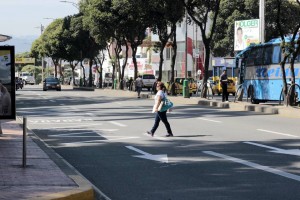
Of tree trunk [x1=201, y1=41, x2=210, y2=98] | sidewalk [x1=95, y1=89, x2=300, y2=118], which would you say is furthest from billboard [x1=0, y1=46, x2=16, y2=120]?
tree trunk [x1=201, y1=41, x2=210, y2=98]

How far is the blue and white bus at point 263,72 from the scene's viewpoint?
102 ft

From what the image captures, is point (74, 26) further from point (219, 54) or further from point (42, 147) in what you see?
point (42, 147)

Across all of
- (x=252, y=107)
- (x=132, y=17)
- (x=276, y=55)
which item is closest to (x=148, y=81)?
(x=132, y=17)

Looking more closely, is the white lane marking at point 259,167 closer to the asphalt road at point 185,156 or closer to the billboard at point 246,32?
the asphalt road at point 185,156

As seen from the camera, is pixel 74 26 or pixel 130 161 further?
pixel 74 26

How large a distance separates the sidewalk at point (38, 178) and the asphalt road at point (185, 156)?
50 centimetres

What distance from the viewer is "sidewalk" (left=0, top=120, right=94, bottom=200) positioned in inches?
328

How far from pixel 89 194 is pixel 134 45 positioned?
50.2 meters

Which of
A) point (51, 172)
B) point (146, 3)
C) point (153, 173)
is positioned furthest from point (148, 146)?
point (146, 3)

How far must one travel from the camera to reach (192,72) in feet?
283

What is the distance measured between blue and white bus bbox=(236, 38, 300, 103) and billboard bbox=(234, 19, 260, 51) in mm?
22668

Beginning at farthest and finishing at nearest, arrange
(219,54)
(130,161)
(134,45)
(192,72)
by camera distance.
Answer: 1. (192,72)
2. (219,54)
3. (134,45)
4. (130,161)

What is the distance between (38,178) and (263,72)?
24433 mm

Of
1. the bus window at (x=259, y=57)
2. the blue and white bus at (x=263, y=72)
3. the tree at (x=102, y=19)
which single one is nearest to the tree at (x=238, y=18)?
the tree at (x=102, y=19)
